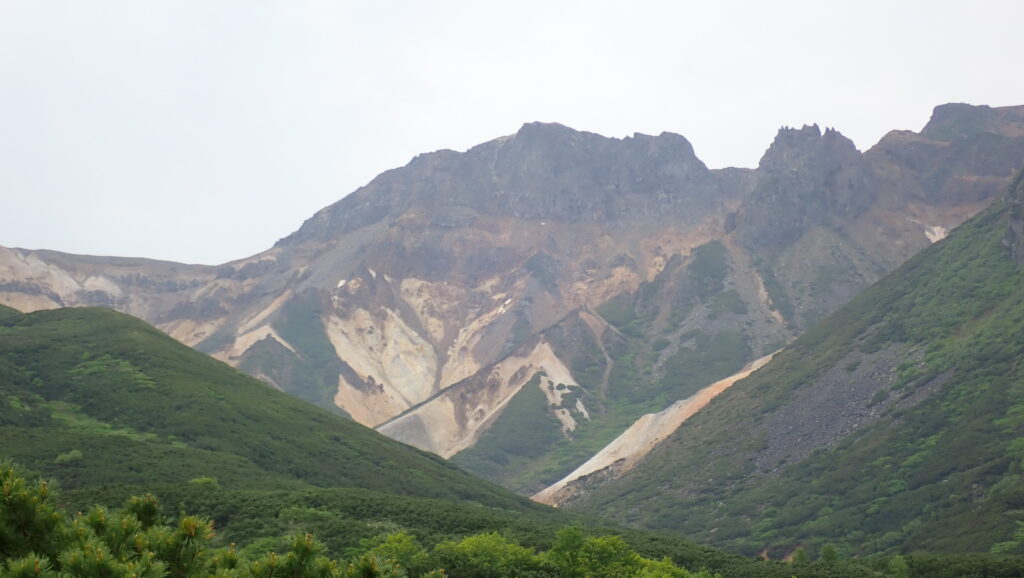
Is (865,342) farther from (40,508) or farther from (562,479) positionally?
(40,508)

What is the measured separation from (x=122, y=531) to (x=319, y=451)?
96.2 meters

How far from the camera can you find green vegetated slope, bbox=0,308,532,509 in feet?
303

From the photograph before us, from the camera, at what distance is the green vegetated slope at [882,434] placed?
10869cm

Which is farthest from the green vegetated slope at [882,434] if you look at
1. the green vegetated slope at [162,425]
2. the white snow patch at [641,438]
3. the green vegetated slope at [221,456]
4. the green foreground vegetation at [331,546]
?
the green vegetated slope at [162,425]

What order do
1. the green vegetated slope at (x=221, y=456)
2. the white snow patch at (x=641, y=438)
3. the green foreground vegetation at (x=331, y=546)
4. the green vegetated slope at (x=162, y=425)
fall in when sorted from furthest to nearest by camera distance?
the white snow patch at (x=641, y=438) < the green vegetated slope at (x=162, y=425) < the green vegetated slope at (x=221, y=456) < the green foreground vegetation at (x=331, y=546)

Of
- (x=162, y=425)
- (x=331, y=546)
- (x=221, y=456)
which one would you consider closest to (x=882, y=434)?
(x=221, y=456)

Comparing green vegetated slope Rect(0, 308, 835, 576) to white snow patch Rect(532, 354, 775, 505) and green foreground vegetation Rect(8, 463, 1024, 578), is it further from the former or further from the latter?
white snow patch Rect(532, 354, 775, 505)

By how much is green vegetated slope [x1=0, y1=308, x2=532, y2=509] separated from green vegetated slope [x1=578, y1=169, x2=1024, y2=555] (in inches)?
1307

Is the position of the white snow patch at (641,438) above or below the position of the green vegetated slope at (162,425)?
below

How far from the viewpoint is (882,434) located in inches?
5300

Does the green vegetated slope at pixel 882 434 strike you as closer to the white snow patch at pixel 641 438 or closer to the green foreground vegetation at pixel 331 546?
the white snow patch at pixel 641 438

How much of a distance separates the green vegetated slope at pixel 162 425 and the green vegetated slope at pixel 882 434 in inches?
1307

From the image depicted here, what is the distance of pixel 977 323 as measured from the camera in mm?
149750

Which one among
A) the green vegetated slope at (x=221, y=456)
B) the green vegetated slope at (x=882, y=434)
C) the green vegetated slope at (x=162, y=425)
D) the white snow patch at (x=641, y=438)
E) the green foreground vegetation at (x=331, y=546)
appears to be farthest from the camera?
the white snow patch at (x=641, y=438)
